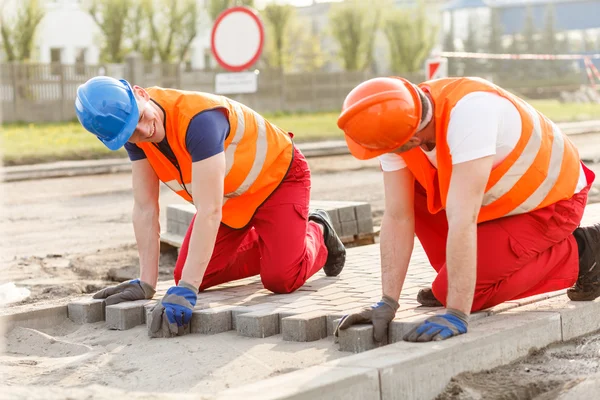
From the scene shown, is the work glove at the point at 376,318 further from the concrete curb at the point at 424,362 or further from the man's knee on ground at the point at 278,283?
the man's knee on ground at the point at 278,283

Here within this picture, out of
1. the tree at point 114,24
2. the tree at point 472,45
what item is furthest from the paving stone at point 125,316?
the tree at point 472,45

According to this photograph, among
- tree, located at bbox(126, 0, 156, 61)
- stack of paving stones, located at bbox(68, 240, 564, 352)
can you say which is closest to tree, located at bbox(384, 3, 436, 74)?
tree, located at bbox(126, 0, 156, 61)

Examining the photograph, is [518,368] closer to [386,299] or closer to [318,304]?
[386,299]

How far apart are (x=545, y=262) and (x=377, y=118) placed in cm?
120

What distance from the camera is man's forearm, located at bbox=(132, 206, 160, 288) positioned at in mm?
5227

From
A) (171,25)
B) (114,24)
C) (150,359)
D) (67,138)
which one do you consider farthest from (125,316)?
(171,25)

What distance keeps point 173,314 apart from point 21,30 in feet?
94.8

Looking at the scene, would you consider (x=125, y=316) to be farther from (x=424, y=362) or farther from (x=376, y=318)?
(x=424, y=362)

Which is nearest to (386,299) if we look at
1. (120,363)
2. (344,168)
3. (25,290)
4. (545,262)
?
(545,262)

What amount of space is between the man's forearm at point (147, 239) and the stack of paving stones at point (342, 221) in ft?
6.24

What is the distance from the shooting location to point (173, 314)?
14.9 feet

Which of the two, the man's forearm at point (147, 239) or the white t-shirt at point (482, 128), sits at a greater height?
the white t-shirt at point (482, 128)

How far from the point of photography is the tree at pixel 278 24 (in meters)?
38.6

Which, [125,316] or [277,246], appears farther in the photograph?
[277,246]
